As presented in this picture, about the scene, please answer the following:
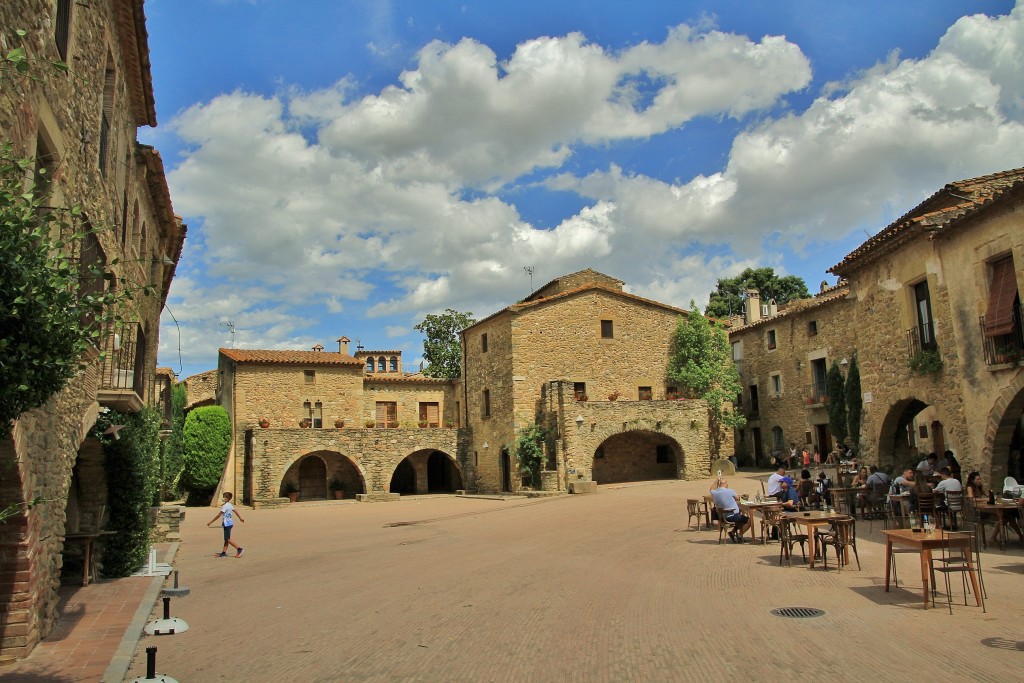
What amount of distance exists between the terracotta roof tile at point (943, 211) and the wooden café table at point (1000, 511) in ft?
19.0

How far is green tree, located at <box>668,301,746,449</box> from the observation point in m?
35.1

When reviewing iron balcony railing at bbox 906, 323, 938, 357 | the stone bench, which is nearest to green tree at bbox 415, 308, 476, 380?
the stone bench

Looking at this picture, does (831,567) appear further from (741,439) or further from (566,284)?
(741,439)

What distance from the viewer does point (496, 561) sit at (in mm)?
13938

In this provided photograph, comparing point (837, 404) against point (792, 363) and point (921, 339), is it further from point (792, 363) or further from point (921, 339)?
point (921, 339)

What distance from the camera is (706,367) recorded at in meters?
36.0

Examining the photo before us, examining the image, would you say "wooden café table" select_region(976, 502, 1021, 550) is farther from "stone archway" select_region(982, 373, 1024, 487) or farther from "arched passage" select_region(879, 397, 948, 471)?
"arched passage" select_region(879, 397, 948, 471)

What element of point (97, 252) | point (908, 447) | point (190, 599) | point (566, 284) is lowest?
point (190, 599)

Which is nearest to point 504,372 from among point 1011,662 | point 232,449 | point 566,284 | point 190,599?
point 566,284

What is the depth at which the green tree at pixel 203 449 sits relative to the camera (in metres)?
34.8

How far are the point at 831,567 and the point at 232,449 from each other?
101 ft

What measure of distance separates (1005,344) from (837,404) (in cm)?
1787

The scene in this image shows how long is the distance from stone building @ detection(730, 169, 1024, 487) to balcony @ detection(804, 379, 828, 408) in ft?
49.1

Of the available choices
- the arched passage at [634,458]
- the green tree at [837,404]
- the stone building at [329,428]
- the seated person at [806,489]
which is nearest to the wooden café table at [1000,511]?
the seated person at [806,489]
